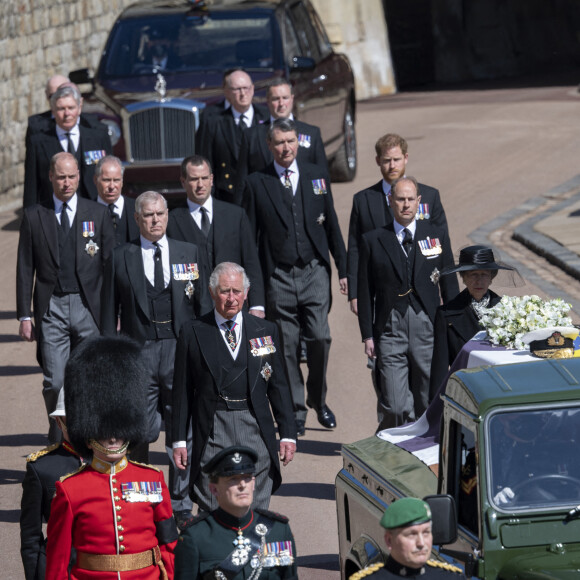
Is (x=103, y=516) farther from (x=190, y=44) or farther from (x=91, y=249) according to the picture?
(x=190, y=44)

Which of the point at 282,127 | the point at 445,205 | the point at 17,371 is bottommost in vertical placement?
the point at 17,371

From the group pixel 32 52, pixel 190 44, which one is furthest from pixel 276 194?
pixel 32 52

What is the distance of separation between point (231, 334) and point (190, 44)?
10047mm

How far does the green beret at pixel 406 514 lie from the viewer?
17.3ft

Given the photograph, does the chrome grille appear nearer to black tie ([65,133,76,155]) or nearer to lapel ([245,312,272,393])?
black tie ([65,133,76,155])

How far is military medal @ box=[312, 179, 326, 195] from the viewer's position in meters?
11.4

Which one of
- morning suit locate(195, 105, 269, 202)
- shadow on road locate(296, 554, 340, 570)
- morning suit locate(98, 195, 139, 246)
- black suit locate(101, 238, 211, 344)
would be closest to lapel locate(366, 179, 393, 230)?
black suit locate(101, 238, 211, 344)

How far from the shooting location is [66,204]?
1088 centimetres

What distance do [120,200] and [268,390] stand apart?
3.11 m

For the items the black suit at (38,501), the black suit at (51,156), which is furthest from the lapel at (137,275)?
the black suit at (38,501)

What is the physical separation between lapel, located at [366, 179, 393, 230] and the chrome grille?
6.78 meters

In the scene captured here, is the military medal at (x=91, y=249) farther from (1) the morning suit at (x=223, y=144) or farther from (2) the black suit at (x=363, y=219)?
(1) the morning suit at (x=223, y=144)

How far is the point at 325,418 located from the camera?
Answer: 11.5m

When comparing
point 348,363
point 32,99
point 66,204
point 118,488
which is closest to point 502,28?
point 32,99
